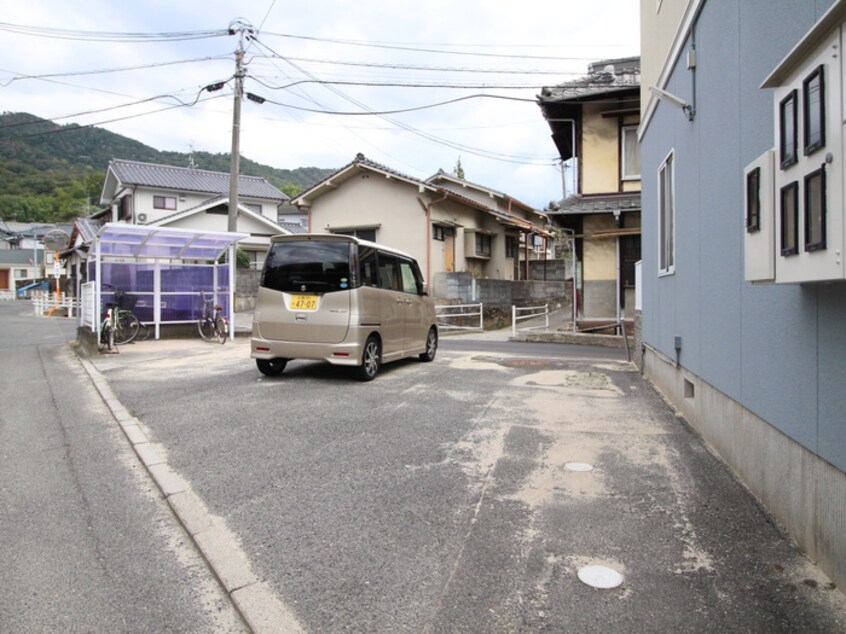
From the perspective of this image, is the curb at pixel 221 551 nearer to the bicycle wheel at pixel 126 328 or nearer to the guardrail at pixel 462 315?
the bicycle wheel at pixel 126 328

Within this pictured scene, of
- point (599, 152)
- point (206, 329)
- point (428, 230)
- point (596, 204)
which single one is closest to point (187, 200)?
point (428, 230)

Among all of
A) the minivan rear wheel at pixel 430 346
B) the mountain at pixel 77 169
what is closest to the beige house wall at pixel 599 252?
the minivan rear wheel at pixel 430 346

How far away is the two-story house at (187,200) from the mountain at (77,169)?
478 inches

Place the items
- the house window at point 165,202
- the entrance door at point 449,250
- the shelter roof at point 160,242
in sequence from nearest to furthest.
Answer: the shelter roof at point 160,242 → the entrance door at point 449,250 → the house window at point 165,202

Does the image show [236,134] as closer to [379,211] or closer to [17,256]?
[379,211]

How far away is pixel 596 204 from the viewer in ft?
50.4

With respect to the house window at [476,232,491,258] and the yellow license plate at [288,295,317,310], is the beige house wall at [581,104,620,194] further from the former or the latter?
the yellow license plate at [288,295,317,310]

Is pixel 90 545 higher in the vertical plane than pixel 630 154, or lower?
lower

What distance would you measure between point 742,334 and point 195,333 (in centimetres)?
1280

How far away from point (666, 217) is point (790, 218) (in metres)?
5.14

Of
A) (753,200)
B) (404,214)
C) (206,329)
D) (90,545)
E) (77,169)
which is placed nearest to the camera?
(753,200)

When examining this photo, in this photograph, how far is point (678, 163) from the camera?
631cm

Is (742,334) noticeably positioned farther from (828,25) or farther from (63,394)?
(63,394)

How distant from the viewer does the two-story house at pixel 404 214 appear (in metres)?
23.1
